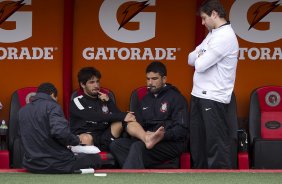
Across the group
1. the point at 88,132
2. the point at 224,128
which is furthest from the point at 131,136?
the point at 224,128

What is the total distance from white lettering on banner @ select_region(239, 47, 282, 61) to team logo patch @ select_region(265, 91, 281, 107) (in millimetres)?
469

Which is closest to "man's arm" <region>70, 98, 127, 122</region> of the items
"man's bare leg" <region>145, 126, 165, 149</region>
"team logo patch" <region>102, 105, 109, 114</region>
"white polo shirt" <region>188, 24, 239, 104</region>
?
"team logo patch" <region>102, 105, 109, 114</region>

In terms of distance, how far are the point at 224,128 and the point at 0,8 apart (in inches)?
122

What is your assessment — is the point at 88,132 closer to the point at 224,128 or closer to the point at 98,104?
the point at 98,104

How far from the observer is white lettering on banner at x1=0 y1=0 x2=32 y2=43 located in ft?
32.7

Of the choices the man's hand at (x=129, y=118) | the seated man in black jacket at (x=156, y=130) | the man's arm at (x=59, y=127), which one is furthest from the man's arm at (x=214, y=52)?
the man's arm at (x=59, y=127)

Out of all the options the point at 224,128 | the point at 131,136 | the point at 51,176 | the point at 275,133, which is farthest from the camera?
the point at 275,133

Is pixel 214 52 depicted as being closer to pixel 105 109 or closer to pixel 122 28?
pixel 105 109

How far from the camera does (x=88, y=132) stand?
917cm

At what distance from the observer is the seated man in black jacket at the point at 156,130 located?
8688 mm

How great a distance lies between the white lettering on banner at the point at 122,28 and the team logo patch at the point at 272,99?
1.47 meters

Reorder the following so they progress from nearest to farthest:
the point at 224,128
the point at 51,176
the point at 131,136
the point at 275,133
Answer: the point at 51,176 < the point at 224,128 < the point at 131,136 < the point at 275,133

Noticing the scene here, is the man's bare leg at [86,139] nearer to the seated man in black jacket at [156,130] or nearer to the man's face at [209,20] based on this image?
the seated man in black jacket at [156,130]

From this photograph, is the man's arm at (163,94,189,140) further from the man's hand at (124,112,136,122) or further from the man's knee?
the man's hand at (124,112,136,122)
